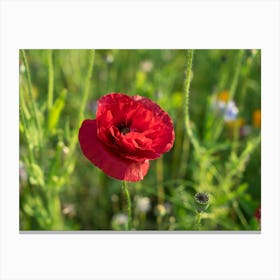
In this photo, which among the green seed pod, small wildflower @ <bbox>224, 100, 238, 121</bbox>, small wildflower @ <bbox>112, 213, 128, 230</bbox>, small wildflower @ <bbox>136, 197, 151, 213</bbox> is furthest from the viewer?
small wildflower @ <bbox>224, 100, 238, 121</bbox>

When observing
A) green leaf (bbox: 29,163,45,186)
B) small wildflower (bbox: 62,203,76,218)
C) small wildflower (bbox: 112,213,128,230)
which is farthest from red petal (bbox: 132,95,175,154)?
small wildflower (bbox: 62,203,76,218)

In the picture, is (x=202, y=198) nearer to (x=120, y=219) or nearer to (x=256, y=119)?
(x=120, y=219)

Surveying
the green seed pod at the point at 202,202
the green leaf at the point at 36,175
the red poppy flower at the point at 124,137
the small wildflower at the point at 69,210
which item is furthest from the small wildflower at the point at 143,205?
the red poppy flower at the point at 124,137

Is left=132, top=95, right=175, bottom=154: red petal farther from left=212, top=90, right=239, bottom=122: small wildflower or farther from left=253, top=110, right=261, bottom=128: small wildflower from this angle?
left=253, top=110, right=261, bottom=128: small wildflower

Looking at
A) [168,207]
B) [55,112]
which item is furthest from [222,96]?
[55,112]

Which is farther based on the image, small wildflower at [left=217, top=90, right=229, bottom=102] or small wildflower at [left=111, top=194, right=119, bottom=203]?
small wildflower at [left=217, top=90, right=229, bottom=102]

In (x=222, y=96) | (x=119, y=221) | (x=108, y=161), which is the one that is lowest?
(x=119, y=221)

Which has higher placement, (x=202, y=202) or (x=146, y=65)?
(x=146, y=65)
